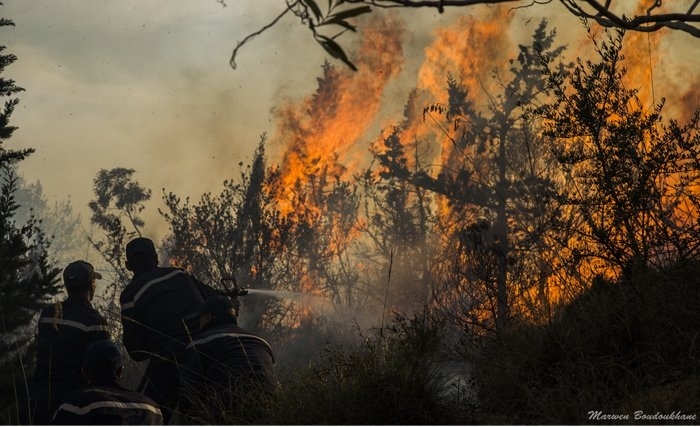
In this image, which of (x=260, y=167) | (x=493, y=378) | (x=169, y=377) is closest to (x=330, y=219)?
(x=260, y=167)

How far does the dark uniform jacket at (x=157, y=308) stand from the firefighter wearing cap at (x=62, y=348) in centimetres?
31

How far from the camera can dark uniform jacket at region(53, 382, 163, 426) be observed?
5086 mm

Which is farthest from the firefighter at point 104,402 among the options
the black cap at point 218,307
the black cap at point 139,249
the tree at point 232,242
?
the tree at point 232,242

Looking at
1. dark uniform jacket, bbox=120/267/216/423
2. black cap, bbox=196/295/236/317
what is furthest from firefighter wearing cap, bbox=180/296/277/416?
dark uniform jacket, bbox=120/267/216/423

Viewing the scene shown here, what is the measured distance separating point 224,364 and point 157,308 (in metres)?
1.54

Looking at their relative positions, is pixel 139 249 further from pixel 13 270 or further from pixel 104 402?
pixel 13 270

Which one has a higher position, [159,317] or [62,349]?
[159,317]

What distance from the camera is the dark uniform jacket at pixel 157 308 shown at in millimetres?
7285

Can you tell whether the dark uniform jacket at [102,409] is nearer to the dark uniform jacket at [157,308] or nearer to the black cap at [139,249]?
the dark uniform jacket at [157,308]

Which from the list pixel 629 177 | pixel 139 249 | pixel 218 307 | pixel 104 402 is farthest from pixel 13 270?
pixel 629 177

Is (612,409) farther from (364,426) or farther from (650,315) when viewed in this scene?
(364,426)

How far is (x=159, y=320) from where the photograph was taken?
7352 millimetres

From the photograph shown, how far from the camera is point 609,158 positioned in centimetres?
668

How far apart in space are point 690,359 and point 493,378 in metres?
1.22
